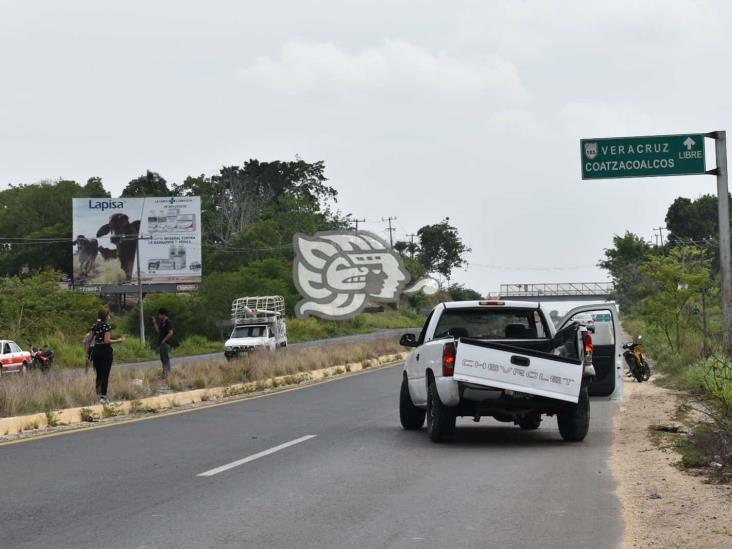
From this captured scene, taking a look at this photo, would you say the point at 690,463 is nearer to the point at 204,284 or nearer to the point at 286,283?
the point at 204,284

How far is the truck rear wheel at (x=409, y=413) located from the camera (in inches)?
654

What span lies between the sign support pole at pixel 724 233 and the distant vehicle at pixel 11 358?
2329 centimetres

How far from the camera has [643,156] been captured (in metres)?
25.1

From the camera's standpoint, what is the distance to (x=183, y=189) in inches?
4560

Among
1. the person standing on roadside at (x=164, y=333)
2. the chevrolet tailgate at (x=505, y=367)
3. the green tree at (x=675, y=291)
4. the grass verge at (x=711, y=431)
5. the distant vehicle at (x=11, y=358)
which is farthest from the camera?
the green tree at (x=675, y=291)

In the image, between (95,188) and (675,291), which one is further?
(95,188)

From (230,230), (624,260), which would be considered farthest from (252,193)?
(624,260)

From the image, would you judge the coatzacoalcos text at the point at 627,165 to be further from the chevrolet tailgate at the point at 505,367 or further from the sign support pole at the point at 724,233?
the chevrolet tailgate at the point at 505,367

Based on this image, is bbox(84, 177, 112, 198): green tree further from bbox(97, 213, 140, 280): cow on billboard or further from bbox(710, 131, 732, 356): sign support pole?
bbox(710, 131, 732, 356): sign support pole

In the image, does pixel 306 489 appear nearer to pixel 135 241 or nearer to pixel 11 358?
pixel 11 358

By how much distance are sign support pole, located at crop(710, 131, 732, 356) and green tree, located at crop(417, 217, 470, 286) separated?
109202mm

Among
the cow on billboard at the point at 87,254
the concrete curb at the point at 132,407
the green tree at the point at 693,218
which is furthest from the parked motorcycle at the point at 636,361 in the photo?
the green tree at the point at 693,218

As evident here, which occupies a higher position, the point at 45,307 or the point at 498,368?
the point at 45,307

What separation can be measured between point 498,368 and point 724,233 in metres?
11.4
